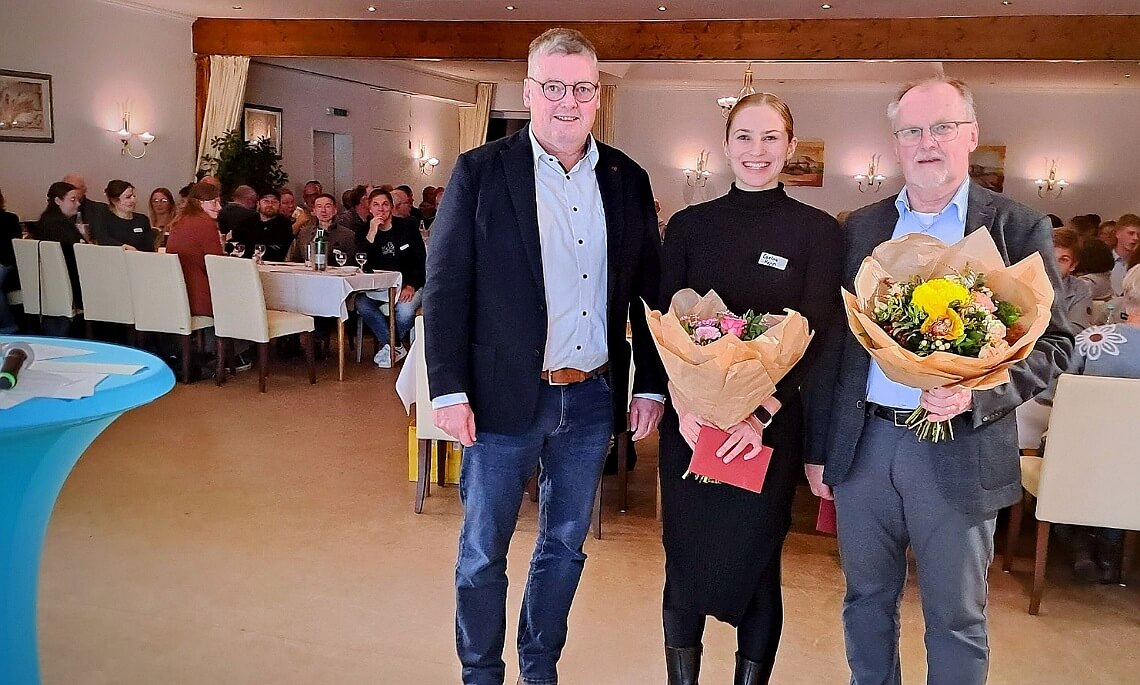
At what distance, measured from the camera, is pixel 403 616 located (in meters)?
3.30

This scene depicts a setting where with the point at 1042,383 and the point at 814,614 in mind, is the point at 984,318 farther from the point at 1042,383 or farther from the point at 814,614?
the point at 814,614

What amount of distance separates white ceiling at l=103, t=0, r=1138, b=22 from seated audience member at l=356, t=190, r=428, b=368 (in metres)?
2.73

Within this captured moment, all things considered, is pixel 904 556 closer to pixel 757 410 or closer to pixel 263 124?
pixel 757 410

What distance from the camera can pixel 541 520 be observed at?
2566 millimetres

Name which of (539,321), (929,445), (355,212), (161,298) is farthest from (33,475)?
(355,212)

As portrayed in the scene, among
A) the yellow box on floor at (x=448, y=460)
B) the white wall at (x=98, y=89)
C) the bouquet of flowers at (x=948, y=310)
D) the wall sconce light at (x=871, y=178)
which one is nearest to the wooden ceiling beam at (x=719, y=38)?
the white wall at (x=98, y=89)

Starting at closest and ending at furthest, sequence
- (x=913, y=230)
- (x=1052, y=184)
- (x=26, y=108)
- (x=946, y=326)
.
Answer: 1. (x=946, y=326)
2. (x=913, y=230)
3. (x=26, y=108)
4. (x=1052, y=184)

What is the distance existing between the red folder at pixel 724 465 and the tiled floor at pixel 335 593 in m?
1.02

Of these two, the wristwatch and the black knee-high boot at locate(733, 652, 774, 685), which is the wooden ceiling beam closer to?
the wristwatch

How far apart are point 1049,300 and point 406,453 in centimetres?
417

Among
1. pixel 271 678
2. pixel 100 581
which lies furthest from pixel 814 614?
pixel 100 581

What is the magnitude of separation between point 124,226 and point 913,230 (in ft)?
25.0

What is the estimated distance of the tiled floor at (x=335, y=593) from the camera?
2.97m

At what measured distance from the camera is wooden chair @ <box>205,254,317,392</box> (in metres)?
6.84
